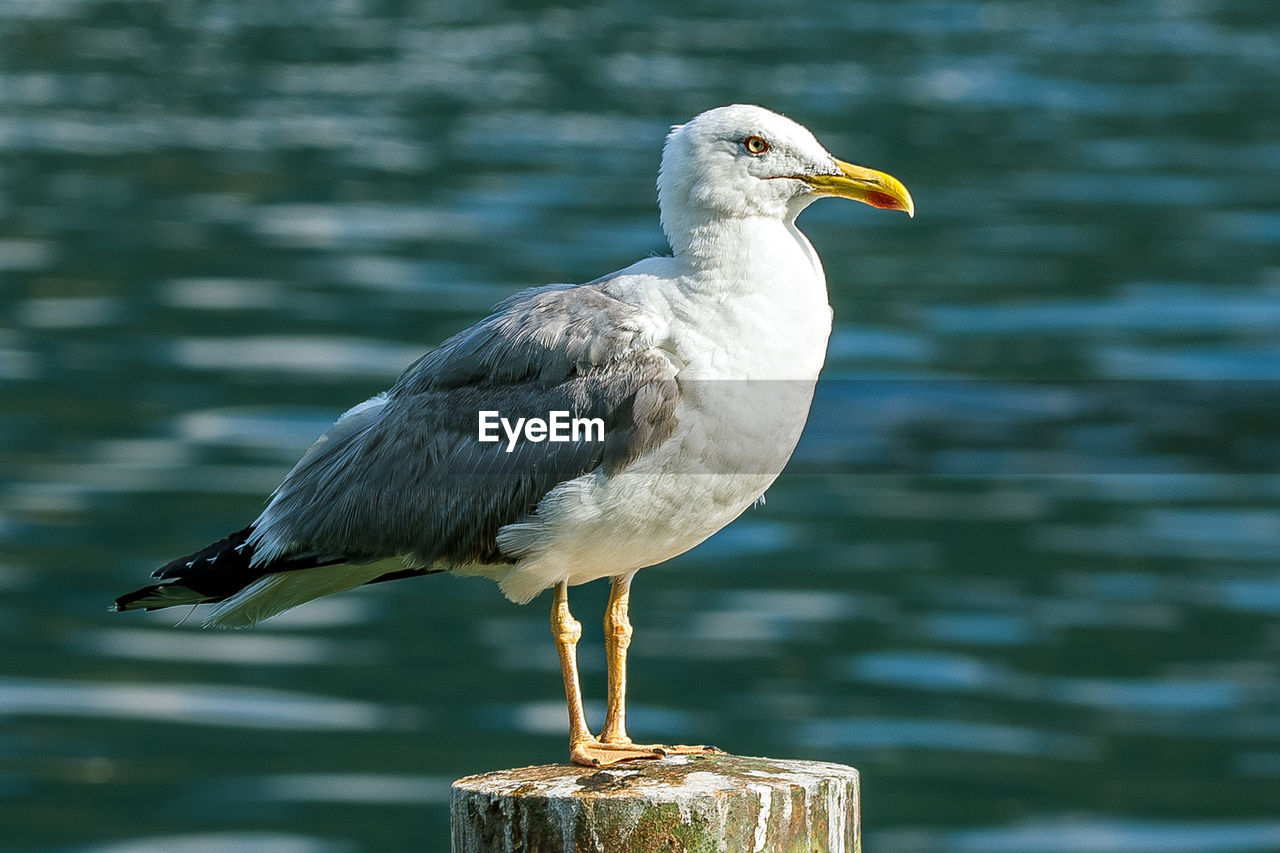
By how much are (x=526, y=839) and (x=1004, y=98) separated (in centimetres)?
3124

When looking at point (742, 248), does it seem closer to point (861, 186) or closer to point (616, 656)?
point (861, 186)

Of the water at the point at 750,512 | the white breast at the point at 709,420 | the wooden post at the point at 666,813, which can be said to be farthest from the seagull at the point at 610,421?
the water at the point at 750,512

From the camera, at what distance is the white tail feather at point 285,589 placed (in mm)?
6520

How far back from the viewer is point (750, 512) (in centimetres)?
1853

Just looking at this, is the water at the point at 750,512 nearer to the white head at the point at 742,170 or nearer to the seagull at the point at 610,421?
the seagull at the point at 610,421

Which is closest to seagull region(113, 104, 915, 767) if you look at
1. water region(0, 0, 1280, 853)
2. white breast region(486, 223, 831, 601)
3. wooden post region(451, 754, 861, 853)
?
white breast region(486, 223, 831, 601)

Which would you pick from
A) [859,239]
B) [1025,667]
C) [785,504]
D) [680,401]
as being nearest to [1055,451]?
[680,401]

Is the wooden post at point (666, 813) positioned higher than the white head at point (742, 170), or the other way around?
the white head at point (742, 170)

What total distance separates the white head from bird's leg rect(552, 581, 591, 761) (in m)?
1.21

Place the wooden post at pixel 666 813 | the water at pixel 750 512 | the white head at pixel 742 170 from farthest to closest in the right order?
the water at pixel 750 512
the white head at pixel 742 170
the wooden post at pixel 666 813

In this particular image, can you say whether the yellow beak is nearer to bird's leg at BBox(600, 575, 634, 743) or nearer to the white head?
the white head

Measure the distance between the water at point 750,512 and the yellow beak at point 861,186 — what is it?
102cm

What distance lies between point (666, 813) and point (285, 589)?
2.03 m

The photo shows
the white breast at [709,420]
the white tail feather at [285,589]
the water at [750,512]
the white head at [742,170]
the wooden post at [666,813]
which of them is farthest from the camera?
the water at [750,512]
